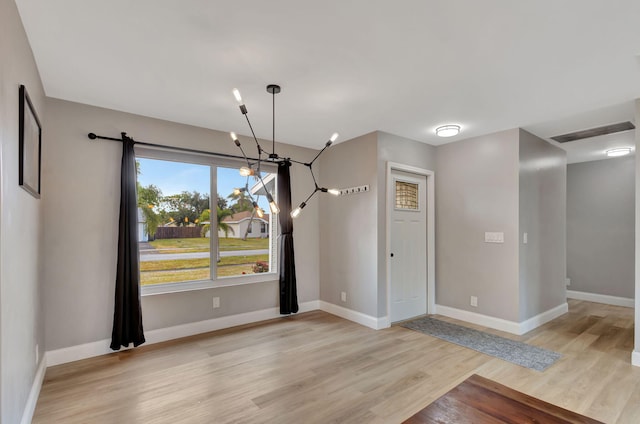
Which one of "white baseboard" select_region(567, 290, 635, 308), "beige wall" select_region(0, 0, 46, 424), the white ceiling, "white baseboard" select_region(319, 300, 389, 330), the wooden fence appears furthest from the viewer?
"white baseboard" select_region(567, 290, 635, 308)

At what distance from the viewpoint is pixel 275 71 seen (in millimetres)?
2584

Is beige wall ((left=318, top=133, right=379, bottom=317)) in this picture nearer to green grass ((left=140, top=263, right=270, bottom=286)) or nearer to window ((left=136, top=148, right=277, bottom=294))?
window ((left=136, top=148, right=277, bottom=294))

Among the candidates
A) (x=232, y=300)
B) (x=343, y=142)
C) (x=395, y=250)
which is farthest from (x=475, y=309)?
(x=232, y=300)

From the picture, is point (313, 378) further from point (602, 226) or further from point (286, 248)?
point (602, 226)

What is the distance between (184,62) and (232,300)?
2.90 meters

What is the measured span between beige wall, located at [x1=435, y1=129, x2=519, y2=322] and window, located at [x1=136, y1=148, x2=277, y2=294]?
2.56 m

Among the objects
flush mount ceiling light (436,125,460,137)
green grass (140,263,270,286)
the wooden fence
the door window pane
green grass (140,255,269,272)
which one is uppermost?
flush mount ceiling light (436,125,460,137)

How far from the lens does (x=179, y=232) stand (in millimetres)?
3900

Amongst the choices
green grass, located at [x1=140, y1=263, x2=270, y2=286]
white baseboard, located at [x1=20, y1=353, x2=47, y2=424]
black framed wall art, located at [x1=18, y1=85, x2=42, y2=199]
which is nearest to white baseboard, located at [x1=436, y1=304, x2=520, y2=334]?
green grass, located at [x1=140, y1=263, x2=270, y2=286]

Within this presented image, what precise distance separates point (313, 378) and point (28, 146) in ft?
9.01

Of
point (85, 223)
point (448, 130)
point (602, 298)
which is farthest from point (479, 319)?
point (85, 223)

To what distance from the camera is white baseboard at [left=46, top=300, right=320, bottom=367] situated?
10.2 ft

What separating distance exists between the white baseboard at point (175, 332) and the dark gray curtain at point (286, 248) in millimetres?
218

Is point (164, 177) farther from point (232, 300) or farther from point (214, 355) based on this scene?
point (214, 355)
